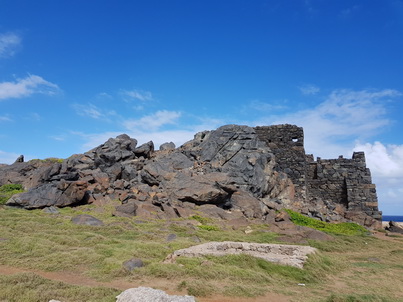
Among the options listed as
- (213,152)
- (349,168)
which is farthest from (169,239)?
(349,168)

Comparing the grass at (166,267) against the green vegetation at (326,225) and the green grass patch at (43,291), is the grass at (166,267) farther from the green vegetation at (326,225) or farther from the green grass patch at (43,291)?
the green vegetation at (326,225)

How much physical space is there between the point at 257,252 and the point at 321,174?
2104 centimetres

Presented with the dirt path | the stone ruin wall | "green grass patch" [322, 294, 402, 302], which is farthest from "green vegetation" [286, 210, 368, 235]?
the dirt path

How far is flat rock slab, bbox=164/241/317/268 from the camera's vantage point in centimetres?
1112

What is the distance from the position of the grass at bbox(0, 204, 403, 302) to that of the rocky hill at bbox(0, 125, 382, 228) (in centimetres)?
461

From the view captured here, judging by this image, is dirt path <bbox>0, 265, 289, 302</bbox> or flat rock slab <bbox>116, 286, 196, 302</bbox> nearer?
flat rock slab <bbox>116, 286, 196, 302</bbox>

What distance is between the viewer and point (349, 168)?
99.3 feet

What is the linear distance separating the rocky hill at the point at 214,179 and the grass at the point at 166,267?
4.61 m

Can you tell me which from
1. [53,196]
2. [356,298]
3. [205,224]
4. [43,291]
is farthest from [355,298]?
[53,196]

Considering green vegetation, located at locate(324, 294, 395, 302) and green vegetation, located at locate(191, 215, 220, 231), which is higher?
green vegetation, located at locate(191, 215, 220, 231)

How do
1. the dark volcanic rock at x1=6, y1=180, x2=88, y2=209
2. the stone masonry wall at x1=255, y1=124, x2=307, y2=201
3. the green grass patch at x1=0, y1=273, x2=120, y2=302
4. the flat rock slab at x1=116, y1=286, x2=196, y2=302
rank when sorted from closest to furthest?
the flat rock slab at x1=116, y1=286, x2=196, y2=302 < the green grass patch at x1=0, y1=273, x2=120, y2=302 < the dark volcanic rock at x1=6, y1=180, x2=88, y2=209 < the stone masonry wall at x1=255, y1=124, x2=307, y2=201

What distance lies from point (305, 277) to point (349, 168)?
22857 millimetres

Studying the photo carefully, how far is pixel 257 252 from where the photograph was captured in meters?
12.3

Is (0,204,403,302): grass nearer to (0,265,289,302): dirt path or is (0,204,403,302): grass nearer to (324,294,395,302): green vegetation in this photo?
(324,294,395,302): green vegetation
